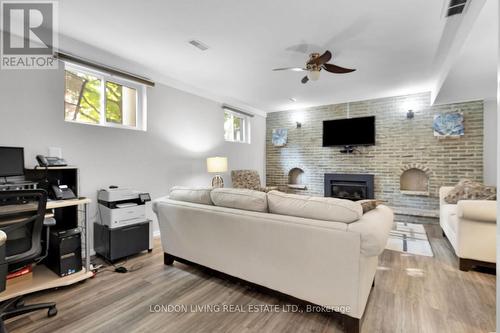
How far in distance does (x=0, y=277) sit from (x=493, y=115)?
6.38 metres

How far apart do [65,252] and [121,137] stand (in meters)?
1.55

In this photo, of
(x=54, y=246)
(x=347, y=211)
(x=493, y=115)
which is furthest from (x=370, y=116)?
(x=54, y=246)

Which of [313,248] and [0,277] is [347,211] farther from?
[0,277]

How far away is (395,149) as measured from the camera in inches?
192

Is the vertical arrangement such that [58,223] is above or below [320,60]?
below

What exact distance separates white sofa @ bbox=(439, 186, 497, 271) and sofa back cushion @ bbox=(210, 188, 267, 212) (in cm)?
203

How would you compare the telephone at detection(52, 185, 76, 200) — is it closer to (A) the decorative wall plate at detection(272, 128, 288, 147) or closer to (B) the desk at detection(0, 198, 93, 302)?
(B) the desk at detection(0, 198, 93, 302)

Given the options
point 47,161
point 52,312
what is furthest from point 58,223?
point 52,312

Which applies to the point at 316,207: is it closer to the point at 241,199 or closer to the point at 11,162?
the point at 241,199

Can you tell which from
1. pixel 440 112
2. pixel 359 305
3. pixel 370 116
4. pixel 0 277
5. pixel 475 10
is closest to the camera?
pixel 0 277

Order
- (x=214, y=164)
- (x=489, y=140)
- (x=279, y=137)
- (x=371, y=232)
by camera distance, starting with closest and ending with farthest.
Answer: (x=371, y=232) < (x=489, y=140) < (x=214, y=164) < (x=279, y=137)

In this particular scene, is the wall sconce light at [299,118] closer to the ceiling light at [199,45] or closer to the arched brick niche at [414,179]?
the arched brick niche at [414,179]

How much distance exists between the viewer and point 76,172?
2.29 meters

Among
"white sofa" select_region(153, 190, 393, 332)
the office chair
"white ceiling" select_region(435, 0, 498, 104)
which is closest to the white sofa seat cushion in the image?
"white sofa" select_region(153, 190, 393, 332)
